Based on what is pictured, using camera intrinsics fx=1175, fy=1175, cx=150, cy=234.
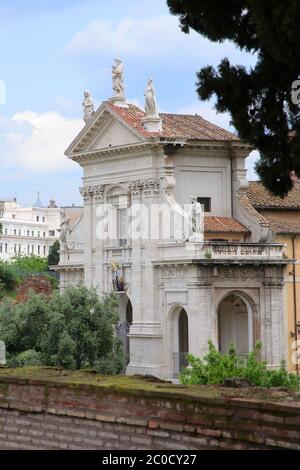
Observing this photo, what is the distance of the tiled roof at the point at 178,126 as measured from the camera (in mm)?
47719

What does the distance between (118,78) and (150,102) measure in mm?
3505

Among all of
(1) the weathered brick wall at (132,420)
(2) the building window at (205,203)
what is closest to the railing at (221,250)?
(2) the building window at (205,203)

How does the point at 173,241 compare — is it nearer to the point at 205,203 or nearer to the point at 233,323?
the point at 205,203

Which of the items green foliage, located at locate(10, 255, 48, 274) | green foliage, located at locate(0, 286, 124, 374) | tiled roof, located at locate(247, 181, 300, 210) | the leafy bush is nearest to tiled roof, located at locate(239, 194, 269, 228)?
tiled roof, located at locate(247, 181, 300, 210)

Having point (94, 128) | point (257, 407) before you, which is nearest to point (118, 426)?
point (257, 407)

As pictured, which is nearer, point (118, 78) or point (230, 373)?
point (230, 373)

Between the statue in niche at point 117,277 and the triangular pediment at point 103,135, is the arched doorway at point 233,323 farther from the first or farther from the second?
the triangular pediment at point 103,135

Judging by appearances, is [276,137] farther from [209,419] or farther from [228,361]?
[228,361]

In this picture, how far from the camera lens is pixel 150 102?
159ft

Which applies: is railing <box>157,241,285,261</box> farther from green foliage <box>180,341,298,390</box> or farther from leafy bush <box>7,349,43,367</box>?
green foliage <box>180,341,298,390</box>

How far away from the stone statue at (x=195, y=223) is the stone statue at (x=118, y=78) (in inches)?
307

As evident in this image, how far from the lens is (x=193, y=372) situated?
32094 millimetres

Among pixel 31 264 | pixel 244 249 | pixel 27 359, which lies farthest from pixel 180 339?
pixel 31 264
